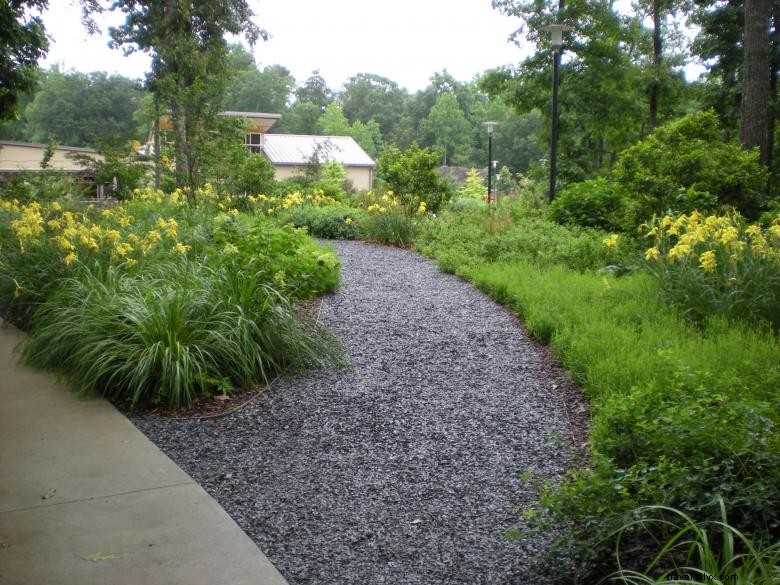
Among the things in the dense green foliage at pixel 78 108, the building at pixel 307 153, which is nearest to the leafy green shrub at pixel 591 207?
the building at pixel 307 153

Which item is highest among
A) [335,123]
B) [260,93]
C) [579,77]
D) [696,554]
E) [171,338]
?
[260,93]

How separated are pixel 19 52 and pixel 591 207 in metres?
14.9

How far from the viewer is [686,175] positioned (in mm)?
10984

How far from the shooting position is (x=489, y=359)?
20.0 ft

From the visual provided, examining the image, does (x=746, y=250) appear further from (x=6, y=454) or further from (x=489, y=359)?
(x=6, y=454)

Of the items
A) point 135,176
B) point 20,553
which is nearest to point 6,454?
point 20,553

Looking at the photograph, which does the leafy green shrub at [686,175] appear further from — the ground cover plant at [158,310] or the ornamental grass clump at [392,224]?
the ground cover plant at [158,310]

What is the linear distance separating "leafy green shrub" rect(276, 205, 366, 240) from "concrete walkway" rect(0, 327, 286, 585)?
33.1 feet

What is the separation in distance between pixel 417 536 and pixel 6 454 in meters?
2.48

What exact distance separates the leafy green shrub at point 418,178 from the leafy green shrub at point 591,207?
516 centimetres

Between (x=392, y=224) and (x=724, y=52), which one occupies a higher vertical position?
(x=724, y=52)

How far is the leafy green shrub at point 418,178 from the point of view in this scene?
17.7 m

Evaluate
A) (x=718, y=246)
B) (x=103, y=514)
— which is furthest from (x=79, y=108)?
(x=103, y=514)

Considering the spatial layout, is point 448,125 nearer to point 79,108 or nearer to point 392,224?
point 79,108
